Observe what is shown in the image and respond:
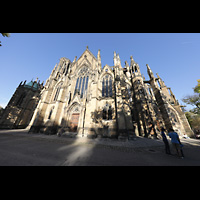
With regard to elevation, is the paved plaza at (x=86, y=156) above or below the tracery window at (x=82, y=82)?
below

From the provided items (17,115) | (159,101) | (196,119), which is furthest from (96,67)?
(196,119)

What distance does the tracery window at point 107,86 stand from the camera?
14.0m

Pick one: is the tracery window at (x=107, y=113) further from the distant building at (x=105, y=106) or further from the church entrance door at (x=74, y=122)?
the church entrance door at (x=74, y=122)

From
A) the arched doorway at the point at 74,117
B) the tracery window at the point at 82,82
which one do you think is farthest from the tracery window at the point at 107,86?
the arched doorway at the point at 74,117

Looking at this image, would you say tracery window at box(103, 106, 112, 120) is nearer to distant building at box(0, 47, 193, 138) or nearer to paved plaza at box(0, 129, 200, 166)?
distant building at box(0, 47, 193, 138)

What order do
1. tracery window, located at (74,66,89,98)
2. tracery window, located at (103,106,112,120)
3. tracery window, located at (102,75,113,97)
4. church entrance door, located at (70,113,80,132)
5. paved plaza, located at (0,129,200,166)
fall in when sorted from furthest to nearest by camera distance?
tracery window, located at (74,66,89,98)
tracery window, located at (102,75,113,97)
church entrance door, located at (70,113,80,132)
tracery window, located at (103,106,112,120)
paved plaza, located at (0,129,200,166)

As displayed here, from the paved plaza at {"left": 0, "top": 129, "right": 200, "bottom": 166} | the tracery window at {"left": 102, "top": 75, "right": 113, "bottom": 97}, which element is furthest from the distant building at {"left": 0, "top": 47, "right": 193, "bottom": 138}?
the paved plaza at {"left": 0, "top": 129, "right": 200, "bottom": 166}

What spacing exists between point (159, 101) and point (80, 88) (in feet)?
53.7

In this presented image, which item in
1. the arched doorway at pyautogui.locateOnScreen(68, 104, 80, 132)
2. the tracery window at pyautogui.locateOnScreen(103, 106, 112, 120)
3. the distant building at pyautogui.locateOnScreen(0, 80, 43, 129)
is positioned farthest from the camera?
the distant building at pyautogui.locateOnScreen(0, 80, 43, 129)

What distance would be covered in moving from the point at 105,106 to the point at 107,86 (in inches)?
170

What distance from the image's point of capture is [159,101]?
1505 cm

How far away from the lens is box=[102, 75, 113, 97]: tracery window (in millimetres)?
13977

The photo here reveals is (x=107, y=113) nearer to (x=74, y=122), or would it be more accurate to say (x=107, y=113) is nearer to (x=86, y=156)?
(x=74, y=122)

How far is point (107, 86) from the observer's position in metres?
14.7
